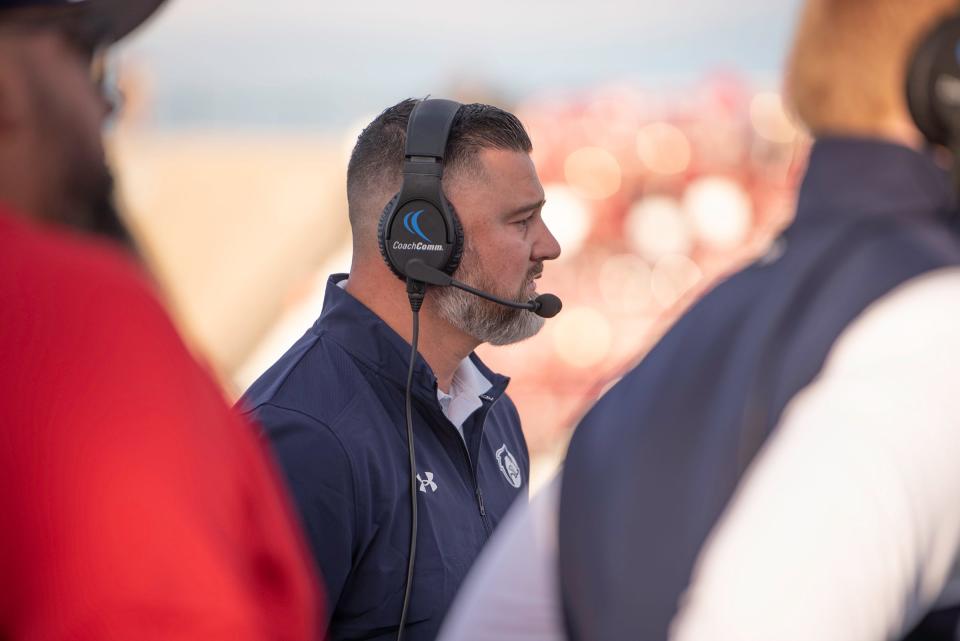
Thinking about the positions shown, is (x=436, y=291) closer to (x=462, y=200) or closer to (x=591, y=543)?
(x=462, y=200)

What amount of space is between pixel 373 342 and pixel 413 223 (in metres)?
0.18

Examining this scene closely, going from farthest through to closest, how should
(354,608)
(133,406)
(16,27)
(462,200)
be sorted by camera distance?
(462,200)
(354,608)
(16,27)
(133,406)

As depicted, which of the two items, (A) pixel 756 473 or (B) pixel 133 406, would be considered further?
(A) pixel 756 473

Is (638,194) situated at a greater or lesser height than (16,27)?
lesser

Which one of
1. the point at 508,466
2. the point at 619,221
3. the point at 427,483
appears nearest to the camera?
the point at 427,483

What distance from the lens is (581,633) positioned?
2.91 ft

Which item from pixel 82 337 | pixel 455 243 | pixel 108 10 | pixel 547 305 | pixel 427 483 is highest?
pixel 108 10

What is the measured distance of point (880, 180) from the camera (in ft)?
2.73

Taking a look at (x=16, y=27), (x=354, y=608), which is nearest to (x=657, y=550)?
(x=16, y=27)

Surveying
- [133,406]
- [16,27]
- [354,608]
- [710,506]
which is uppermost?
[16,27]

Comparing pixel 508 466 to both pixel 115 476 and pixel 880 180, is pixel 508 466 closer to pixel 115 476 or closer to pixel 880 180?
pixel 880 180

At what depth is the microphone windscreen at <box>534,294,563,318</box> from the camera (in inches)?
69.7

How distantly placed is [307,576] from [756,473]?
0.30 metres

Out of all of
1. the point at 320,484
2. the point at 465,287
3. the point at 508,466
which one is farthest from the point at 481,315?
the point at 320,484
